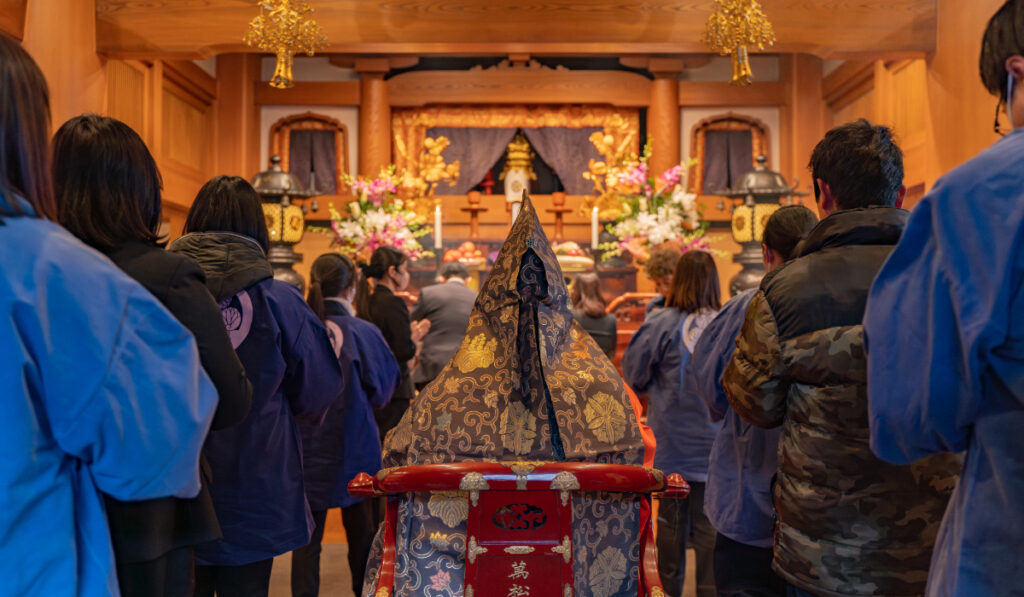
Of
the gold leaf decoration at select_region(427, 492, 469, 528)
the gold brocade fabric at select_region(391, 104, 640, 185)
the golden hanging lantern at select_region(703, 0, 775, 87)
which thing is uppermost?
the gold brocade fabric at select_region(391, 104, 640, 185)

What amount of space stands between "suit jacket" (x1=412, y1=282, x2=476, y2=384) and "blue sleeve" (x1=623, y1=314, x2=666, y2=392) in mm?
1260

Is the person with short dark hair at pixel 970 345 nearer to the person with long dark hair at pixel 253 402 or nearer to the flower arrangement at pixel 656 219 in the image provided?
the person with long dark hair at pixel 253 402

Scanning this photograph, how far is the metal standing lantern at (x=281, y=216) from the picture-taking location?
4.91 metres

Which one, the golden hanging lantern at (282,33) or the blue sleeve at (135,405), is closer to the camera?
the blue sleeve at (135,405)

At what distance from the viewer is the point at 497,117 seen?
898 cm

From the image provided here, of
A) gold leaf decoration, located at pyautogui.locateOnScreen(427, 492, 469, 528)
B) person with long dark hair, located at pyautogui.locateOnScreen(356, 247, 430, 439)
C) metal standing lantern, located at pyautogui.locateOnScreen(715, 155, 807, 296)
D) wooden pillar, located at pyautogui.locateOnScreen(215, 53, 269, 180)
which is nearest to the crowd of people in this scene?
gold leaf decoration, located at pyautogui.locateOnScreen(427, 492, 469, 528)

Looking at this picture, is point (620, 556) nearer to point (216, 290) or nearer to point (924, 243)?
point (924, 243)

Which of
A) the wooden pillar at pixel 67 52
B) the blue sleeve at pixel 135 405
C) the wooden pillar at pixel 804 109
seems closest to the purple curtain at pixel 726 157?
→ the wooden pillar at pixel 804 109

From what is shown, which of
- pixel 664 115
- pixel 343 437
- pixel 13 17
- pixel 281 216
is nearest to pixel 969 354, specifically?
pixel 343 437

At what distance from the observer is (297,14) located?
4.09 metres

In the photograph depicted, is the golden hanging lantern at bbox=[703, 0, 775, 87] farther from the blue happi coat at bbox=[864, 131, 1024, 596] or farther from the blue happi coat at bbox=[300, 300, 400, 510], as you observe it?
the blue happi coat at bbox=[864, 131, 1024, 596]

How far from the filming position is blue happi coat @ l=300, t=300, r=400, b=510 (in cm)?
258

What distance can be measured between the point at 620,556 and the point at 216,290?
903mm

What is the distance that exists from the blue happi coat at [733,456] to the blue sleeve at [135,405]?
3.77ft
